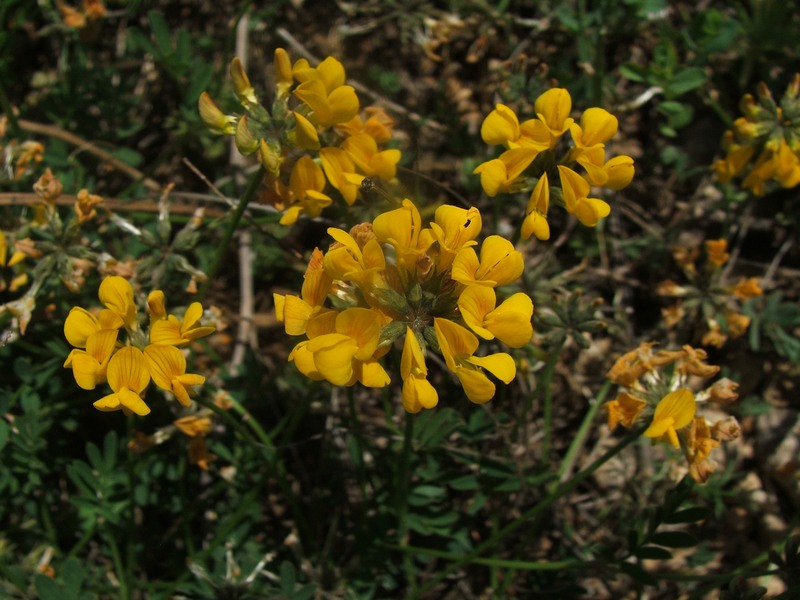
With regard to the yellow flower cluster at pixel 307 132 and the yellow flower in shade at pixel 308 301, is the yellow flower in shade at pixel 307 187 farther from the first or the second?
the yellow flower in shade at pixel 308 301

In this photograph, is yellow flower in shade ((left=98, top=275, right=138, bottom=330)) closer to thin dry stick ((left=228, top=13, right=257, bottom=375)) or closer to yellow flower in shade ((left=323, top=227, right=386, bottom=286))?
yellow flower in shade ((left=323, top=227, right=386, bottom=286))

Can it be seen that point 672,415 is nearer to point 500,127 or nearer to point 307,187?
point 500,127

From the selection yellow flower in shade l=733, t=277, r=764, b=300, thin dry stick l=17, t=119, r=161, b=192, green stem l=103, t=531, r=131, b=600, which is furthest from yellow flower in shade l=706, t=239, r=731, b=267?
green stem l=103, t=531, r=131, b=600

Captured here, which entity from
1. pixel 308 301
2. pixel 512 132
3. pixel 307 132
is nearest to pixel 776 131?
pixel 512 132

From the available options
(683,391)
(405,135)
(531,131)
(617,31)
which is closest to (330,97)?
(531,131)

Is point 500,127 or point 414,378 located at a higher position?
point 500,127

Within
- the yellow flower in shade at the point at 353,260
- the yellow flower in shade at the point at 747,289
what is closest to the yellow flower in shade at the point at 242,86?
the yellow flower in shade at the point at 353,260
